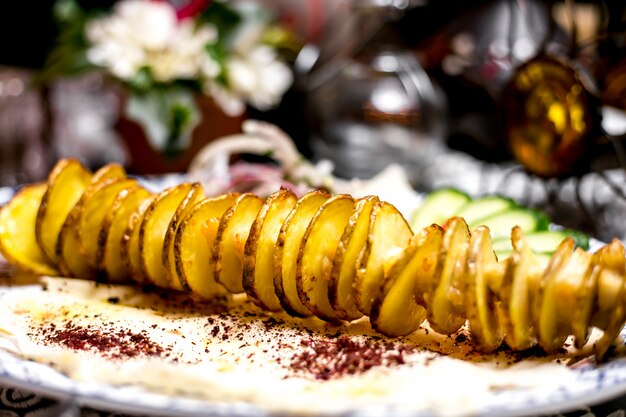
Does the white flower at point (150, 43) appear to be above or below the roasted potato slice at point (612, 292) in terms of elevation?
above

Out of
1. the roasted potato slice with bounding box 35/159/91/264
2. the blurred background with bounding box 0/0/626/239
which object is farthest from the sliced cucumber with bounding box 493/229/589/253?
the roasted potato slice with bounding box 35/159/91/264

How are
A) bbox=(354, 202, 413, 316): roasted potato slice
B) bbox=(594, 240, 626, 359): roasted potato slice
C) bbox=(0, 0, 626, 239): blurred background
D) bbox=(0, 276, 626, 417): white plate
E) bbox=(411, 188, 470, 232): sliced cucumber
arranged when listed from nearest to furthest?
bbox=(0, 276, 626, 417): white plate → bbox=(594, 240, 626, 359): roasted potato slice → bbox=(354, 202, 413, 316): roasted potato slice → bbox=(411, 188, 470, 232): sliced cucumber → bbox=(0, 0, 626, 239): blurred background

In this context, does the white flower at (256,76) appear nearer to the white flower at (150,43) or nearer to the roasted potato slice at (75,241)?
the white flower at (150,43)

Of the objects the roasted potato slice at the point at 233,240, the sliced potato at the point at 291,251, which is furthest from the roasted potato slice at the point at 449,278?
the roasted potato slice at the point at 233,240

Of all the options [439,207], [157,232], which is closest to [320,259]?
[157,232]

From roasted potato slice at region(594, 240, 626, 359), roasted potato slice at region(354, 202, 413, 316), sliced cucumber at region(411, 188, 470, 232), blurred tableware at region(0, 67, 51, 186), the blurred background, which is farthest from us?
blurred tableware at region(0, 67, 51, 186)

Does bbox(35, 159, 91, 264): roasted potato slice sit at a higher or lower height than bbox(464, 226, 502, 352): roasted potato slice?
higher

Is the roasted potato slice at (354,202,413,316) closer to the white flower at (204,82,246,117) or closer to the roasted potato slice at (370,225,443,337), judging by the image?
the roasted potato slice at (370,225,443,337)
